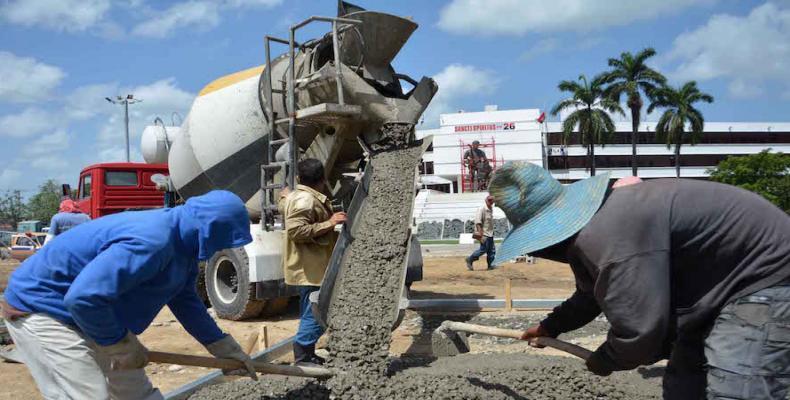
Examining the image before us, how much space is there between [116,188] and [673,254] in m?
10.9

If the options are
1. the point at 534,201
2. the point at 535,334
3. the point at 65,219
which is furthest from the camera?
the point at 65,219

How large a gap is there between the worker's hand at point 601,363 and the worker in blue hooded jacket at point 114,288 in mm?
1541

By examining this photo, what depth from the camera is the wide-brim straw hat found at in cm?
210

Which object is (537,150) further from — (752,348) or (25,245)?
(752,348)

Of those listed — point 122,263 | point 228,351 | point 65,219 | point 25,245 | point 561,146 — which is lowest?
point 25,245

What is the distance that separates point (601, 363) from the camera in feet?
7.46

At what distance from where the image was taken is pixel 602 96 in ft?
124

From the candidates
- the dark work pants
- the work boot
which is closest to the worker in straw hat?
the dark work pants

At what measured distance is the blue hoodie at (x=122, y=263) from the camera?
2359mm

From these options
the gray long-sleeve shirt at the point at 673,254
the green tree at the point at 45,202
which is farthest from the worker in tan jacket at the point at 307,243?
the green tree at the point at 45,202

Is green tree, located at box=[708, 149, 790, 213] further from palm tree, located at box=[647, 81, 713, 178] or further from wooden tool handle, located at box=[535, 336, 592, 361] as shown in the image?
wooden tool handle, located at box=[535, 336, 592, 361]

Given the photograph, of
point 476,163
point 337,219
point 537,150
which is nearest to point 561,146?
point 537,150

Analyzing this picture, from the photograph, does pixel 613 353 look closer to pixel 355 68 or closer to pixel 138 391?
pixel 138 391

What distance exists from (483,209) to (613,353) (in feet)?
30.6
